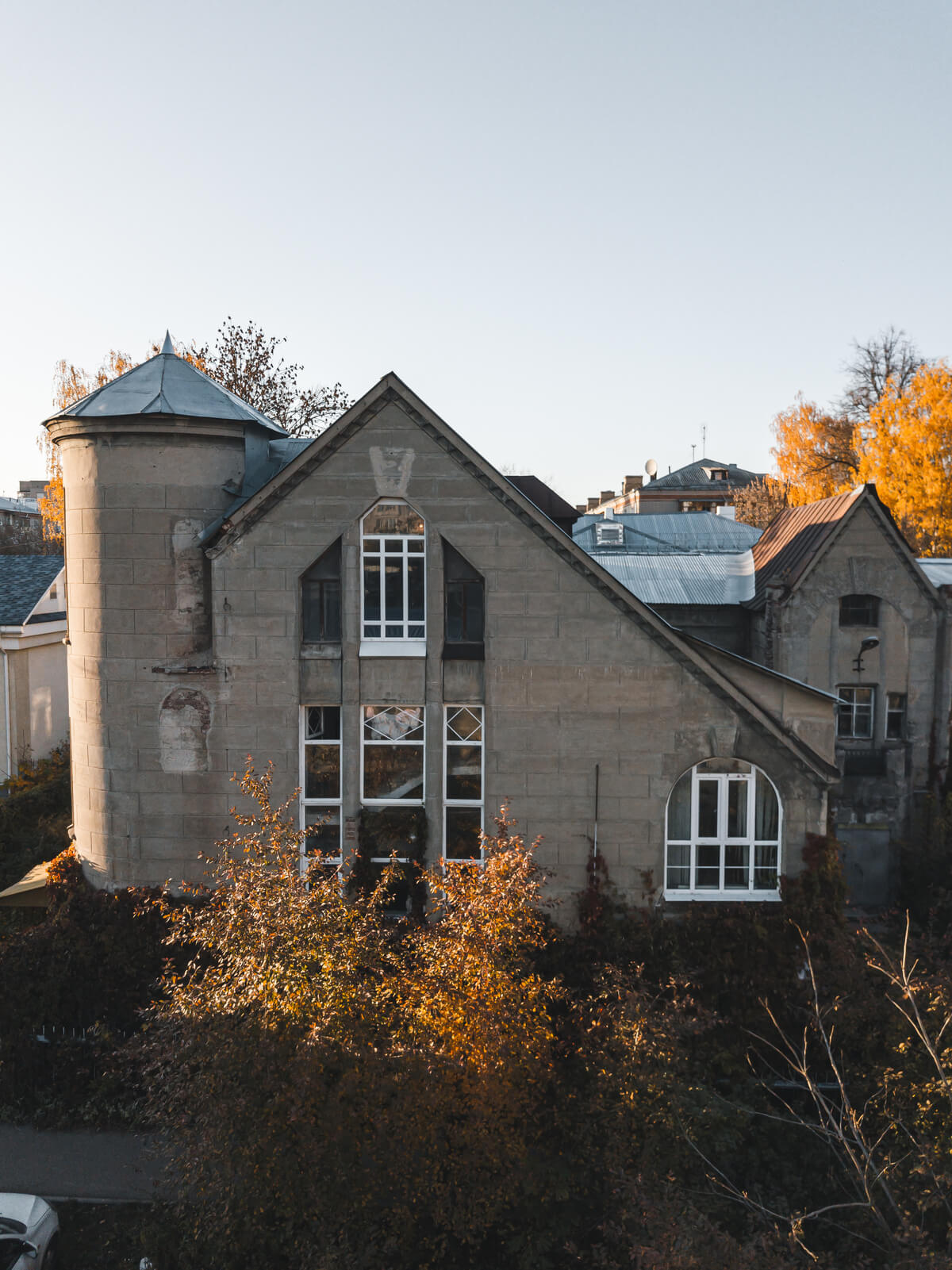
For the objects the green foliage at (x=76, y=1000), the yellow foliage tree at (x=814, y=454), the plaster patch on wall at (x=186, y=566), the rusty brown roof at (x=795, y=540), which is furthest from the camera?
the yellow foliage tree at (x=814, y=454)

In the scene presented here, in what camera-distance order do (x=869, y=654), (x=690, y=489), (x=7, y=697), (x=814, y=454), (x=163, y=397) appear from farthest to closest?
(x=690, y=489) → (x=814, y=454) → (x=7, y=697) → (x=869, y=654) → (x=163, y=397)

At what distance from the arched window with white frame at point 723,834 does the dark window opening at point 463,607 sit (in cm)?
512

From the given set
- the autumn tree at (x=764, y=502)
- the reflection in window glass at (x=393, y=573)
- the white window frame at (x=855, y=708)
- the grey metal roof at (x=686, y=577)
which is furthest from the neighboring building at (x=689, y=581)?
the autumn tree at (x=764, y=502)

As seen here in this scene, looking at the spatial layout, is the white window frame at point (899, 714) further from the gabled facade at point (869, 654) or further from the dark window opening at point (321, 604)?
the dark window opening at point (321, 604)

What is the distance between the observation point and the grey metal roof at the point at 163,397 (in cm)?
1806

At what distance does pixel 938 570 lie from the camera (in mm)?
32188

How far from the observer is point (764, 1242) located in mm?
8781

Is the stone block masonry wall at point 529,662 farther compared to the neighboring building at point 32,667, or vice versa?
the neighboring building at point 32,667

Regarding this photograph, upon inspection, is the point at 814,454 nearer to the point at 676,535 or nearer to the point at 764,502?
the point at 764,502

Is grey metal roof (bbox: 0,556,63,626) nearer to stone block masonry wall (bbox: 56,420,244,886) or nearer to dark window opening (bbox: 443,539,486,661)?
stone block masonry wall (bbox: 56,420,244,886)

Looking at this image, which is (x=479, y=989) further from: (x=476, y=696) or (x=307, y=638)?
(x=307, y=638)

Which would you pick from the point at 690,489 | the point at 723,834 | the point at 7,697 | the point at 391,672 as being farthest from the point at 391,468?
the point at 690,489

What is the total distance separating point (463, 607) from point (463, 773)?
347 centimetres

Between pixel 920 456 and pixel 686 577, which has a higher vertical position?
pixel 920 456
